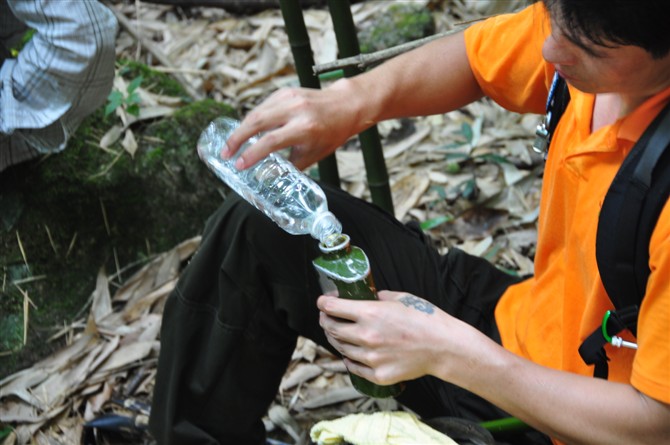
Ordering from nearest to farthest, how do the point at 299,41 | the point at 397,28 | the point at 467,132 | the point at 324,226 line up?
the point at 324,226
the point at 299,41
the point at 467,132
the point at 397,28

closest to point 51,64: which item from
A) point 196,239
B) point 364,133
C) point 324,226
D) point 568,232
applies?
point 196,239

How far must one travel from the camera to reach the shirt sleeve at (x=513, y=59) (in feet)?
5.24

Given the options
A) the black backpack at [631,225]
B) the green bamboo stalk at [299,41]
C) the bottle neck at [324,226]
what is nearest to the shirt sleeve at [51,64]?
the green bamboo stalk at [299,41]

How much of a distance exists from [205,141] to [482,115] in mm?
1498

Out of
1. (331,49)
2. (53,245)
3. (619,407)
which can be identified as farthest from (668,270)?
(331,49)

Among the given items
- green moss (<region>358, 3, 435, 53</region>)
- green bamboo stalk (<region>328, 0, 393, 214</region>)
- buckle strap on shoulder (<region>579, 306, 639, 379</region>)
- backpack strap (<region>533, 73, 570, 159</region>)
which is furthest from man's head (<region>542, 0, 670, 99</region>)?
green moss (<region>358, 3, 435, 53</region>)

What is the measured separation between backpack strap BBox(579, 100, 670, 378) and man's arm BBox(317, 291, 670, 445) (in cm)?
10

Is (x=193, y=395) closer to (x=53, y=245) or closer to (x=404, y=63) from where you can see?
(x=404, y=63)

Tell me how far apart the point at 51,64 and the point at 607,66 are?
169 centimetres

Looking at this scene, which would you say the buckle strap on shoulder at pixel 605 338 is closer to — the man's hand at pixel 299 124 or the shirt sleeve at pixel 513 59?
the shirt sleeve at pixel 513 59

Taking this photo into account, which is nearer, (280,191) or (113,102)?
(280,191)

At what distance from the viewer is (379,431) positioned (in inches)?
52.5

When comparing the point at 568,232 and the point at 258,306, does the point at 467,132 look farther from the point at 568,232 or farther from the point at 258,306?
the point at 568,232

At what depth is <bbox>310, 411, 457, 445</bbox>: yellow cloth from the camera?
1307 millimetres
